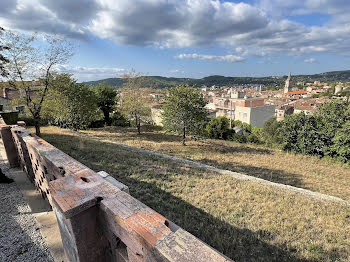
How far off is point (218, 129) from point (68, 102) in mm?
19690

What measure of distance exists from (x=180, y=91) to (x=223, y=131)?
1383 centimetres

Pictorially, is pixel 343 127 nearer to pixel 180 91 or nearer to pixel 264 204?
pixel 180 91

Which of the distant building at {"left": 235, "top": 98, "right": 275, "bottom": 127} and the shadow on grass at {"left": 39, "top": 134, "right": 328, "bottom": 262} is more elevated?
the shadow on grass at {"left": 39, "top": 134, "right": 328, "bottom": 262}

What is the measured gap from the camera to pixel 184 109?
1614 centimetres

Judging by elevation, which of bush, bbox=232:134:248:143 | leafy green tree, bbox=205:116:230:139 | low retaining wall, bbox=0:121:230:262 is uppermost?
low retaining wall, bbox=0:121:230:262

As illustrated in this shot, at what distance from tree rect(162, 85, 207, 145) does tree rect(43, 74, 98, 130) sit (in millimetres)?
7430

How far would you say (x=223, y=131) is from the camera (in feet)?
91.6

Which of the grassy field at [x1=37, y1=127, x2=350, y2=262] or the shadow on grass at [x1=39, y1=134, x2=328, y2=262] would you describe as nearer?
the shadow on grass at [x1=39, y1=134, x2=328, y2=262]

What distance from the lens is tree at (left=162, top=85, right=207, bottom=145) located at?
16.2 meters

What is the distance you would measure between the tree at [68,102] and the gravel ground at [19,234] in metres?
10.2

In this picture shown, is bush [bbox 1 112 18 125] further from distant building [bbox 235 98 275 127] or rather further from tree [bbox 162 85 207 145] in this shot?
distant building [bbox 235 98 275 127]

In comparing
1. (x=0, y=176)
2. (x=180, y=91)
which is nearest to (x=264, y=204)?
(x=0, y=176)

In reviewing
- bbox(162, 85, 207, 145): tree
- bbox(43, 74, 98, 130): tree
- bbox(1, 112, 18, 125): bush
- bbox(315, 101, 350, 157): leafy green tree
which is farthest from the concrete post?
bbox(315, 101, 350, 157): leafy green tree

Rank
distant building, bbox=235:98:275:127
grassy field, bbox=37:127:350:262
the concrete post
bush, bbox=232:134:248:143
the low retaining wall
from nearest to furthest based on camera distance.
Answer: the low retaining wall → grassy field, bbox=37:127:350:262 → the concrete post → bush, bbox=232:134:248:143 → distant building, bbox=235:98:275:127
